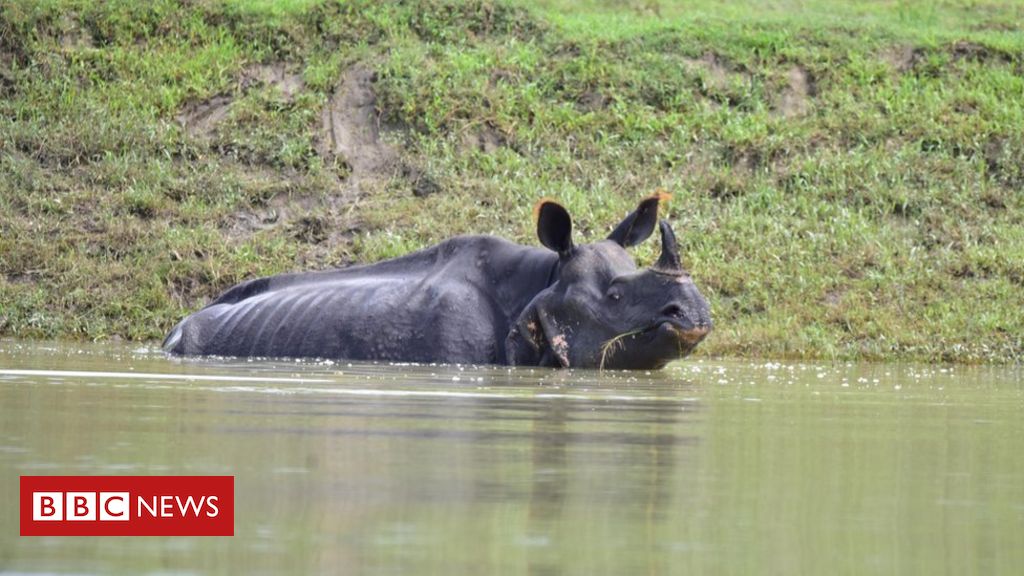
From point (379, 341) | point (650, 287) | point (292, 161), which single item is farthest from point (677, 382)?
point (292, 161)

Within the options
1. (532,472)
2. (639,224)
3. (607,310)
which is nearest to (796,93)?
(639,224)

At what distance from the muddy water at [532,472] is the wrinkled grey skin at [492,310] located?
1.71 m

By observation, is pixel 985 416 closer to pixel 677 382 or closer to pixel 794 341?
pixel 677 382

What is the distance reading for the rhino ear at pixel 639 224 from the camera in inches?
412

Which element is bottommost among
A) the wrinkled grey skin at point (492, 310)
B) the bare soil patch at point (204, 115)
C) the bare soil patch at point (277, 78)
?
the wrinkled grey skin at point (492, 310)

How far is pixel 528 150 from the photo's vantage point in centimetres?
1928

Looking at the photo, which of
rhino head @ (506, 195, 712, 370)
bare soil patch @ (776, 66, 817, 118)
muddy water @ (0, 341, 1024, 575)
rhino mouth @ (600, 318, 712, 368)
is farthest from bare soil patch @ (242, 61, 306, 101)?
muddy water @ (0, 341, 1024, 575)

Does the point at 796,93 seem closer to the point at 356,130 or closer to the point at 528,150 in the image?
the point at 528,150

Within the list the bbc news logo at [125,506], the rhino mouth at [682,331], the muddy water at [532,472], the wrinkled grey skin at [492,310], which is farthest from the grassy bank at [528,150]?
the bbc news logo at [125,506]

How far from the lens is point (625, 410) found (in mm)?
6430

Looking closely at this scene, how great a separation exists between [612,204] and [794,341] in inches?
161

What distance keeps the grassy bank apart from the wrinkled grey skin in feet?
11.2

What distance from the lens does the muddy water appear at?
3.00 m

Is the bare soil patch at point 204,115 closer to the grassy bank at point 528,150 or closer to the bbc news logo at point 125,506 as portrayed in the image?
the grassy bank at point 528,150
